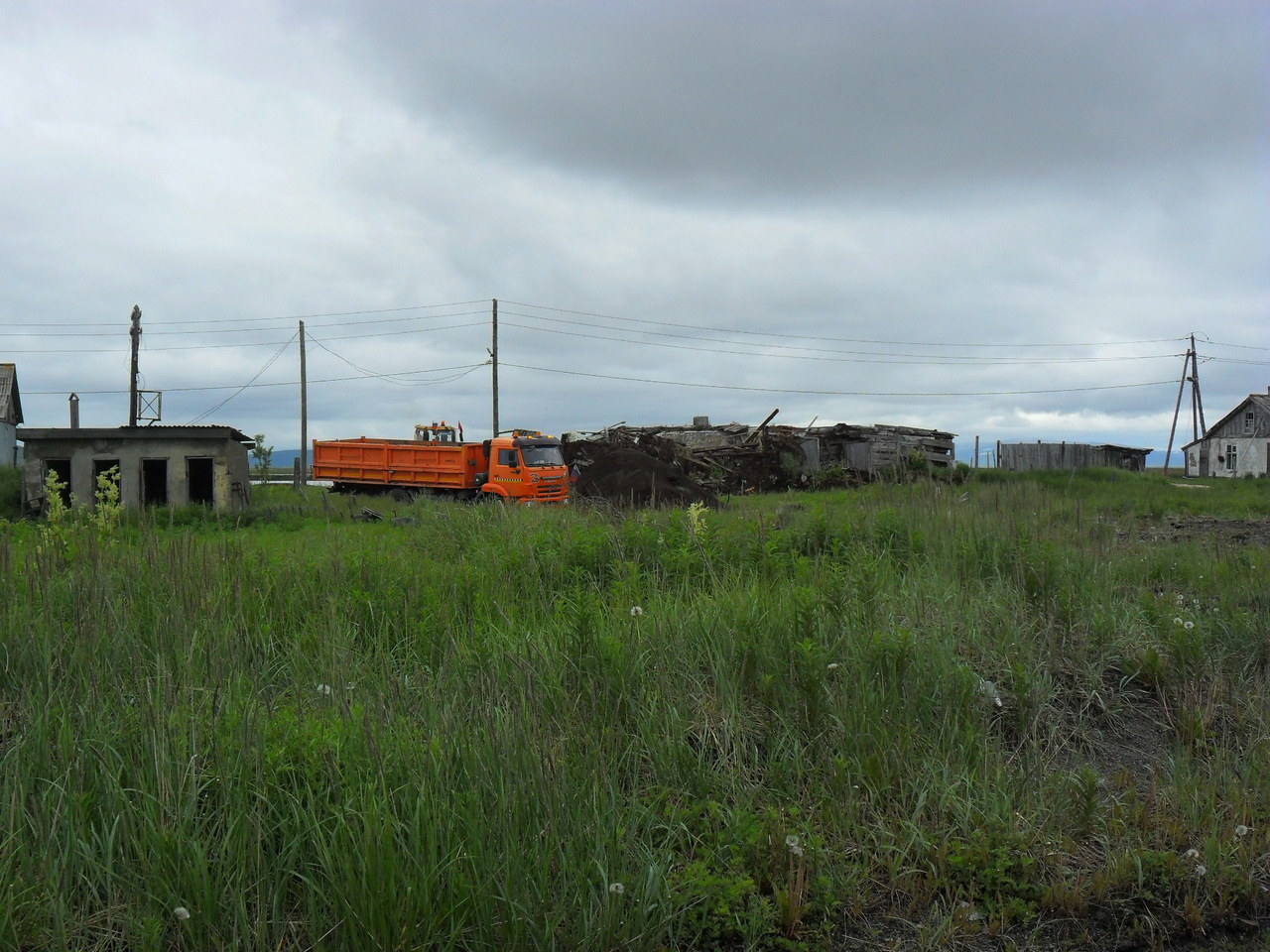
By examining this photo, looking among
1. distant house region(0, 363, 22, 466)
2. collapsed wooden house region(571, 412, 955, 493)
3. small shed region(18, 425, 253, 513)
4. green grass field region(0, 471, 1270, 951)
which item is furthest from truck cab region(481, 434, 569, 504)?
distant house region(0, 363, 22, 466)

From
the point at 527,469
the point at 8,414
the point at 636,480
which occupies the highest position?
the point at 8,414

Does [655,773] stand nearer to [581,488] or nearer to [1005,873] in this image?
[1005,873]

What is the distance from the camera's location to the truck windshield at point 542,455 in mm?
25309

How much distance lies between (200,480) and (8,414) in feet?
96.2

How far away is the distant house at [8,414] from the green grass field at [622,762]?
4535 centimetres

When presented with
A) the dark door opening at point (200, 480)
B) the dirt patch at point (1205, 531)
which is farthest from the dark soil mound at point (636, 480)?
the dirt patch at point (1205, 531)

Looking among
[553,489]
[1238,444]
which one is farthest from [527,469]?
[1238,444]

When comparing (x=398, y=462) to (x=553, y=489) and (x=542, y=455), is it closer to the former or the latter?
(x=542, y=455)

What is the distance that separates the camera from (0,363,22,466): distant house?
43.6m

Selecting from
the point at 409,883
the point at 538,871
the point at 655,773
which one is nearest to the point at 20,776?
the point at 409,883

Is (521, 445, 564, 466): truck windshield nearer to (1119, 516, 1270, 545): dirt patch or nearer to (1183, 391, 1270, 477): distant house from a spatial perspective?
(1119, 516, 1270, 545): dirt patch

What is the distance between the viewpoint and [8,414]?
147ft

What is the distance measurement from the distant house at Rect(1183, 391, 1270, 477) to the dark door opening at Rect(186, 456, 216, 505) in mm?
54033

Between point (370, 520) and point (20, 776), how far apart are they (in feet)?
48.6
